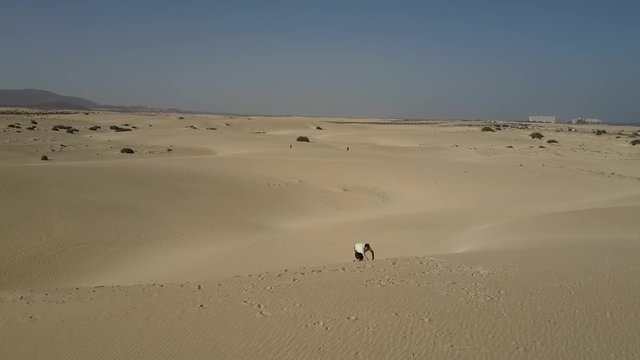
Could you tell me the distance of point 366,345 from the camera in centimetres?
624

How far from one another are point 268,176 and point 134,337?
1762 cm

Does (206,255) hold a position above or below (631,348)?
below

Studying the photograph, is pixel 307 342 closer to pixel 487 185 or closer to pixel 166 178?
pixel 166 178

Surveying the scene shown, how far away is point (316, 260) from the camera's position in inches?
500

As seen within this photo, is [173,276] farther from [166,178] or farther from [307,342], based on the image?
[166,178]

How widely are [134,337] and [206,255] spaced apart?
22.3 ft

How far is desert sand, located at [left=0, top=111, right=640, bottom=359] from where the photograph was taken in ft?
21.2

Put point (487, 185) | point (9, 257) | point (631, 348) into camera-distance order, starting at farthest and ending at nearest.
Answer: point (487, 185) < point (9, 257) < point (631, 348)

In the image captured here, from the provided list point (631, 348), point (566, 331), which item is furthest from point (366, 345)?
point (631, 348)

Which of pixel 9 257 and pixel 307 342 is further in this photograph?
pixel 9 257

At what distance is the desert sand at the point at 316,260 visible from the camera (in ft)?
21.2

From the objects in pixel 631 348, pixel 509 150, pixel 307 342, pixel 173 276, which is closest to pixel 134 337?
pixel 307 342

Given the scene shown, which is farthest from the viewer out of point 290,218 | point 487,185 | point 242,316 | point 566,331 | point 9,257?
point 487,185

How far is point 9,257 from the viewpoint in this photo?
481 inches
